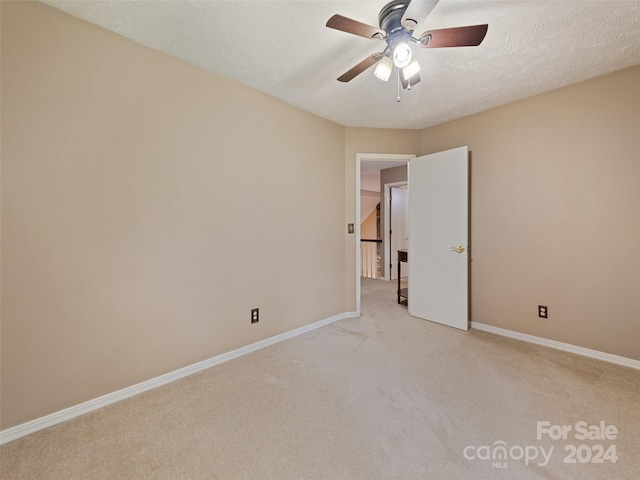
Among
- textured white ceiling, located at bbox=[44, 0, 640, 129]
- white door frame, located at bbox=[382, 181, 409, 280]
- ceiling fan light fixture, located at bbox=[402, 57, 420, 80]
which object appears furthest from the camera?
white door frame, located at bbox=[382, 181, 409, 280]

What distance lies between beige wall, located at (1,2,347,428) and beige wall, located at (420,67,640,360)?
225cm

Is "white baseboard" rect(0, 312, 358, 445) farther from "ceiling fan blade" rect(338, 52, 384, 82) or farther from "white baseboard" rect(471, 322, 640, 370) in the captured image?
"ceiling fan blade" rect(338, 52, 384, 82)

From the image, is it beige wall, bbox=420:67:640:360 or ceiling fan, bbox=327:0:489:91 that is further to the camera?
beige wall, bbox=420:67:640:360

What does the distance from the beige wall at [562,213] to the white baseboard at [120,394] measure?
2.43 meters

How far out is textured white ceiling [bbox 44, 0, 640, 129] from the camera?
158 centimetres

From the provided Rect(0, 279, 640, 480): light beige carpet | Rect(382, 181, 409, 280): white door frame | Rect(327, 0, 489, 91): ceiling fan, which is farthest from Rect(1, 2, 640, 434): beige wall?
Rect(382, 181, 409, 280): white door frame

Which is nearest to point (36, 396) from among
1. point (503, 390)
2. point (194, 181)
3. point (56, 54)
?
point (194, 181)

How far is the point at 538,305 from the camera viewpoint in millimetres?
2695

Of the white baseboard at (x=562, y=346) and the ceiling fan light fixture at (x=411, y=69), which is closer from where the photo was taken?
the ceiling fan light fixture at (x=411, y=69)

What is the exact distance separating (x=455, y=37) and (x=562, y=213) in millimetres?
2075

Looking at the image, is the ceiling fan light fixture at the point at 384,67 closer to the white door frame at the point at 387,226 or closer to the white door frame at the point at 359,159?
the white door frame at the point at 359,159

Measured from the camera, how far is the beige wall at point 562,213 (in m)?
2.24

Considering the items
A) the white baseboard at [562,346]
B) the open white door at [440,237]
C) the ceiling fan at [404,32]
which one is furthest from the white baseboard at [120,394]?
the ceiling fan at [404,32]

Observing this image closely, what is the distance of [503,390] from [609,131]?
7.60 feet
